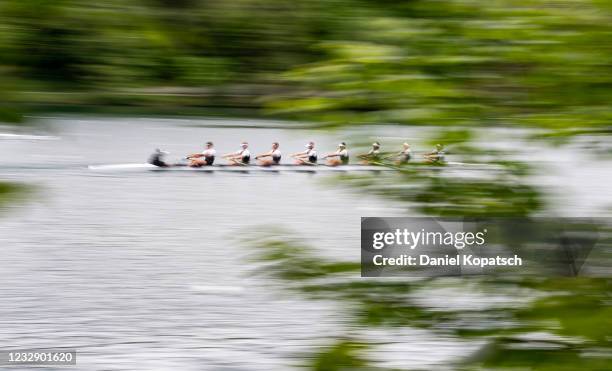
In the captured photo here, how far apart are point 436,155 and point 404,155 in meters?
0.06

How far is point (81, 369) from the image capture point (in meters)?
6.02

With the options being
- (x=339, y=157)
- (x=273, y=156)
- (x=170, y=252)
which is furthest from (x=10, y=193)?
(x=170, y=252)

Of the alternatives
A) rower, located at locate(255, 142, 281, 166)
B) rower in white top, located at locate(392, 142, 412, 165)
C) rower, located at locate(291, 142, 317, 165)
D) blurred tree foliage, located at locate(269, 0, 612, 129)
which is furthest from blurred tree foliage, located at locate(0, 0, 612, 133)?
rower, located at locate(255, 142, 281, 166)

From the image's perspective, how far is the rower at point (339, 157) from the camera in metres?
1.92

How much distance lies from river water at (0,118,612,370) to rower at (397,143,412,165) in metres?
0.04

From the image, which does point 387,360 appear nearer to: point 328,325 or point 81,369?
point 328,325

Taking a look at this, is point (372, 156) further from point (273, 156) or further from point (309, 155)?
point (273, 156)

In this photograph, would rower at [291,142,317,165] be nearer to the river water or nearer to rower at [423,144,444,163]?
the river water

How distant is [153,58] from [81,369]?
505cm

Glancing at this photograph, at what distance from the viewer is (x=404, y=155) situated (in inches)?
76.8

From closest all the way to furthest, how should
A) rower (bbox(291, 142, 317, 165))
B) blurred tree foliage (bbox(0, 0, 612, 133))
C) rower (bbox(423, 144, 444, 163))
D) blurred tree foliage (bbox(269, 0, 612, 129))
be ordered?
blurred tree foliage (bbox(0, 0, 612, 133)) → blurred tree foliage (bbox(269, 0, 612, 129)) → rower (bbox(423, 144, 444, 163)) → rower (bbox(291, 142, 317, 165))

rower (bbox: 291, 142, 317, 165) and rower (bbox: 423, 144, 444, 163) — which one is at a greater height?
rower (bbox: 291, 142, 317, 165)

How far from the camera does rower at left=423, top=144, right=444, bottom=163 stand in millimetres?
1898

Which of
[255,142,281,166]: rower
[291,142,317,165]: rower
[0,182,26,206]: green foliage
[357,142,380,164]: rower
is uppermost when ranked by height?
[255,142,281,166]: rower
